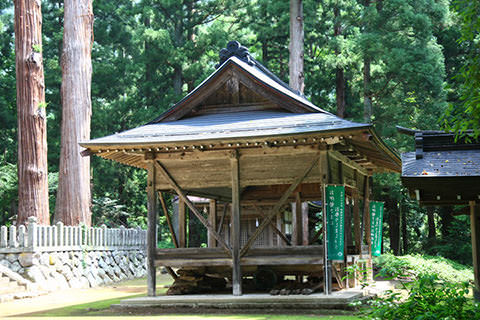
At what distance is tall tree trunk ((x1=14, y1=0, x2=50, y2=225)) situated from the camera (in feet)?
63.9

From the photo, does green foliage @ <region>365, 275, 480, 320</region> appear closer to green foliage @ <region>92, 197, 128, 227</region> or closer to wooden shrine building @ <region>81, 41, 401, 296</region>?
wooden shrine building @ <region>81, 41, 401, 296</region>

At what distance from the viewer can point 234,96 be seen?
14.3 meters

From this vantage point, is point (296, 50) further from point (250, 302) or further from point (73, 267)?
point (250, 302)

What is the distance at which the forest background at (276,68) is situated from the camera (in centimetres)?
2403

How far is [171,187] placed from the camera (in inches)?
538

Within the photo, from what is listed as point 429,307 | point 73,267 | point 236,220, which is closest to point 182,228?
point 236,220

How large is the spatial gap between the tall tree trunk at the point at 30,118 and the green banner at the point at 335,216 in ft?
36.9

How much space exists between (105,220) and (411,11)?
17.7 m

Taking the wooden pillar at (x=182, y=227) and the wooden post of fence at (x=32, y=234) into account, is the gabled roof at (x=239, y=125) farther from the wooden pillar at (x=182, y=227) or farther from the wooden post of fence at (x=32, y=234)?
the wooden post of fence at (x=32, y=234)

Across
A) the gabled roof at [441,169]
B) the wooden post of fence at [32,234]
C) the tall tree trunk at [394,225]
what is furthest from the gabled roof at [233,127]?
the tall tree trunk at [394,225]

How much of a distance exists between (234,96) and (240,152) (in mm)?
1914

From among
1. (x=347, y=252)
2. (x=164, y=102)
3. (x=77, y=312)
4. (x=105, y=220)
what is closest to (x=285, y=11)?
(x=164, y=102)

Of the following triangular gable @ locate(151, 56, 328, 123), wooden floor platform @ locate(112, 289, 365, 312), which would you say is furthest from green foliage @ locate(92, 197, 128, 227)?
wooden floor platform @ locate(112, 289, 365, 312)

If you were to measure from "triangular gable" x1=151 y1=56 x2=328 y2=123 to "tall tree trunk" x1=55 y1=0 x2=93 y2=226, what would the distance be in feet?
25.0
